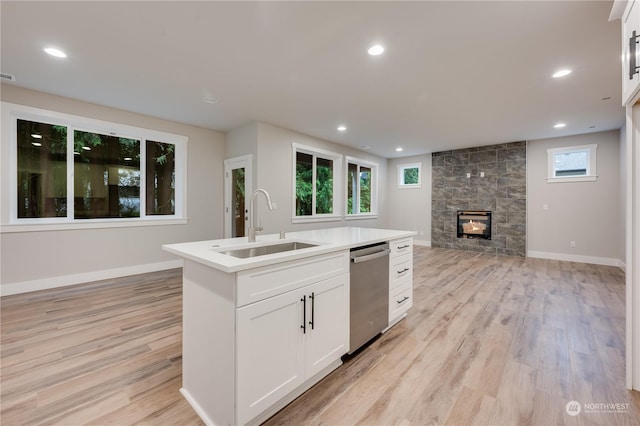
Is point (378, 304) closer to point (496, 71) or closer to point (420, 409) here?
point (420, 409)

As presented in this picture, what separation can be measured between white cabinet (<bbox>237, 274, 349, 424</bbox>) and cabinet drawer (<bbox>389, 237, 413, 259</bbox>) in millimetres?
762

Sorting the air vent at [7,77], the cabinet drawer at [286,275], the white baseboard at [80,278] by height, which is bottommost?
the white baseboard at [80,278]

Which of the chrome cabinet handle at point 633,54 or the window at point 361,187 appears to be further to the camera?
the window at point 361,187

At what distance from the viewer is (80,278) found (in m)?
3.85

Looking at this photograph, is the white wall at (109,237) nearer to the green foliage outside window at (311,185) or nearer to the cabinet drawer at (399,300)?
the green foliage outside window at (311,185)

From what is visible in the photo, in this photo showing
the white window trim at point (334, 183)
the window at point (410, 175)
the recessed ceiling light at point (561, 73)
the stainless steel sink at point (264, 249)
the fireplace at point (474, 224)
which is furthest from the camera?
the window at point (410, 175)

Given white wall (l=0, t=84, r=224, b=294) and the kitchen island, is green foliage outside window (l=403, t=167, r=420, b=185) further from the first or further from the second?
the kitchen island

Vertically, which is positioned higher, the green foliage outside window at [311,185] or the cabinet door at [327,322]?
the green foliage outside window at [311,185]

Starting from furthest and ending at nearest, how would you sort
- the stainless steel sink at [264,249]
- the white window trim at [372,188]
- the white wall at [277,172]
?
the white window trim at [372,188]
the white wall at [277,172]
the stainless steel sink at [264,249]

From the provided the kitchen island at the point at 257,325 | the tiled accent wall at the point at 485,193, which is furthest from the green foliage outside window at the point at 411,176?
the kitchen island at the point at 257,325

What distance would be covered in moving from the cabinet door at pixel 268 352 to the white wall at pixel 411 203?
22.3 ft

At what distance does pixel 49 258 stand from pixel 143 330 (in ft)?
7.78

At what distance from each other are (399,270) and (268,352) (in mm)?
1615

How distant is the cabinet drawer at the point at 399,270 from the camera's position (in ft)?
8.25
